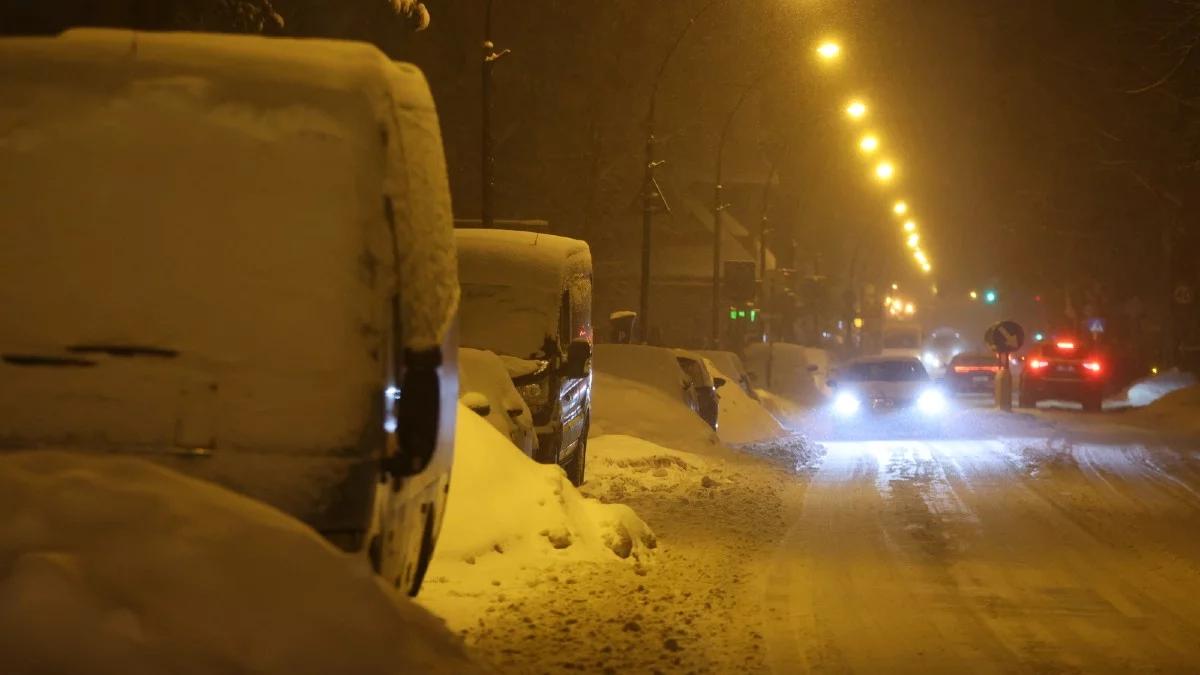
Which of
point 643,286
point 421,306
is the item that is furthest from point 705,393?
point 421,306

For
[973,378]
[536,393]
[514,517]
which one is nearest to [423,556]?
[514,517]

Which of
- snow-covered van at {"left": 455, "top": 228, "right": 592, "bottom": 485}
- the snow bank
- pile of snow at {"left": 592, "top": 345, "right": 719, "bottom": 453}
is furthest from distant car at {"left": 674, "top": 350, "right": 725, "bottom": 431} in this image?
the snow bank

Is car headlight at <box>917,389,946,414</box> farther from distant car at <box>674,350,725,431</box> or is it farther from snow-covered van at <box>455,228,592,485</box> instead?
snow-covered van at <box>455,228,592,485</box>

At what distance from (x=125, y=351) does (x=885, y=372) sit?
30.1 m

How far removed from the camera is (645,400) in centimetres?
2416

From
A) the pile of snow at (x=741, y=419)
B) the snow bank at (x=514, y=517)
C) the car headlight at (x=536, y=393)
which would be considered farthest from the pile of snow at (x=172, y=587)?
the pile of snow at (x=741, y=419)

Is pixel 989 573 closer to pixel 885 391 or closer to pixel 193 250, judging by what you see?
pixel 193 250

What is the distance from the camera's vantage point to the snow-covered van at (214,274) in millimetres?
6234

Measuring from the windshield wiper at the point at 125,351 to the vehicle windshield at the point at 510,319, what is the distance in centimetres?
939

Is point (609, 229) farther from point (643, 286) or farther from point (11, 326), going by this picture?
point (11, 326)

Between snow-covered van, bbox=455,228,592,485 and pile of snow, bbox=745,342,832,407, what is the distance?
2960cm

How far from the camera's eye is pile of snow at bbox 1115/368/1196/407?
45625 mm

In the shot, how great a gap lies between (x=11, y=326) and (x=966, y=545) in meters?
8.96

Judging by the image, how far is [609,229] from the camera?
2029 inches
